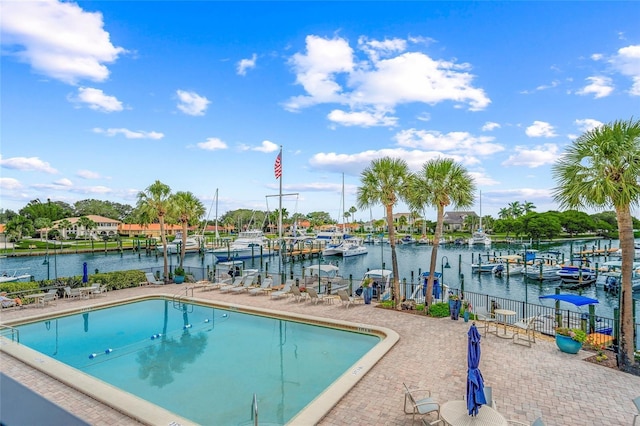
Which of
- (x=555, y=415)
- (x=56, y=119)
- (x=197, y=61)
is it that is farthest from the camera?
(x=197, y=61)

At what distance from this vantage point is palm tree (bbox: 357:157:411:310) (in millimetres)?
16766

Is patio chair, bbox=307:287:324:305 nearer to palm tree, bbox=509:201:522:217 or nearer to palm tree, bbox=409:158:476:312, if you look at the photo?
palm tree, bbox=409:158:476:312

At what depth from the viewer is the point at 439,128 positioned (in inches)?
1130

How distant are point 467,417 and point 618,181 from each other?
25.6 ft

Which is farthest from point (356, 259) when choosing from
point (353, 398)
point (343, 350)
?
point (353, 398)

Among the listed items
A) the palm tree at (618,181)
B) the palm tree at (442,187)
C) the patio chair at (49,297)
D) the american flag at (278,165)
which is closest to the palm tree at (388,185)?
the palm tree at (442,187)

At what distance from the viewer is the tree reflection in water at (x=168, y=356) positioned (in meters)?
11.0

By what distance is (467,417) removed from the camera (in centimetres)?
673

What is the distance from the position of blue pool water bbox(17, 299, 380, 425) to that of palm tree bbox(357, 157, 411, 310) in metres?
4.62

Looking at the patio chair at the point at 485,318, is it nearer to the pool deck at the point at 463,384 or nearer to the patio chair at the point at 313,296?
the pool deck at the point at 463,384

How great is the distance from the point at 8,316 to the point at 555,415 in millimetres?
20113

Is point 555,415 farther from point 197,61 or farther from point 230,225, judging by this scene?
point 230,225

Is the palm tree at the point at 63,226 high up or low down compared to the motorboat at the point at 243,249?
up

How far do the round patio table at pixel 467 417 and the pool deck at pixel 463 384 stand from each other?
3.27 ft
